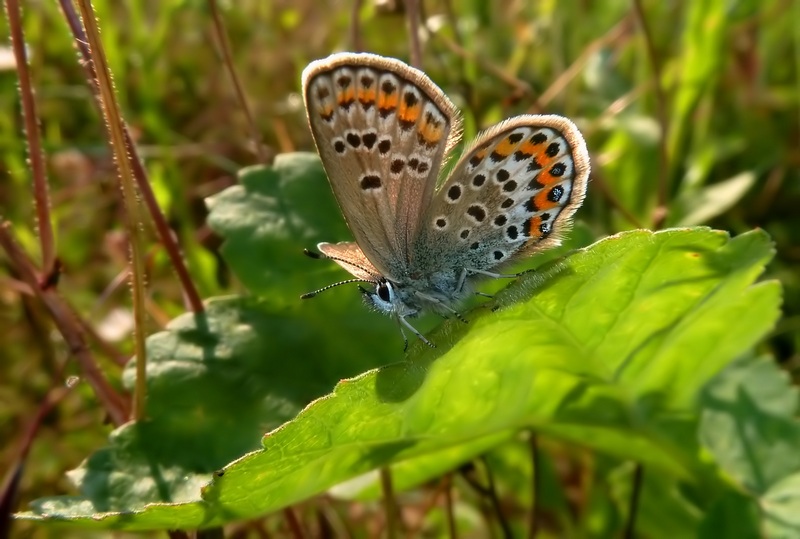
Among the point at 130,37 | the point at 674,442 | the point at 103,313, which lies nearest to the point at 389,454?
the point at 674,442

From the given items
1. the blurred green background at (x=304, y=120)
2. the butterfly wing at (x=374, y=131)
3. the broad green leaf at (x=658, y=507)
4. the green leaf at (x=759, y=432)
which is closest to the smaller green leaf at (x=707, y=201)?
the blurred green background at (x=304, y=120)

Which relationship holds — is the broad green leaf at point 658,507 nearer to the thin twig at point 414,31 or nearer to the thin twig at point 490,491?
the thin twig at point 490,491

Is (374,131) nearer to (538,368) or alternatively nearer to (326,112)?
(326,112)

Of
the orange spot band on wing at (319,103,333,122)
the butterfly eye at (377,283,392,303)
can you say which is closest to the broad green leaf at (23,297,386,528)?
the butterfly eye at (377,283,392,303)

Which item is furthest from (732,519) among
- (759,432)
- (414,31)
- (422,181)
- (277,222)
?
(414,31)

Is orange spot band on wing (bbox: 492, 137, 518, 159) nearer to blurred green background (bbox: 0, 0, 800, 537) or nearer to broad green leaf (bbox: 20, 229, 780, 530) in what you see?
broad green leaf (bbox: 20, 229, 780, 530)

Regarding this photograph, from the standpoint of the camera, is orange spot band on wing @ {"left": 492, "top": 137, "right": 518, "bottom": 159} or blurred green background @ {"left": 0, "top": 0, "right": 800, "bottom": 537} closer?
orange spot band on wing @ {"left": 492, "top": 137, "right": 518, "bottom": 159}
